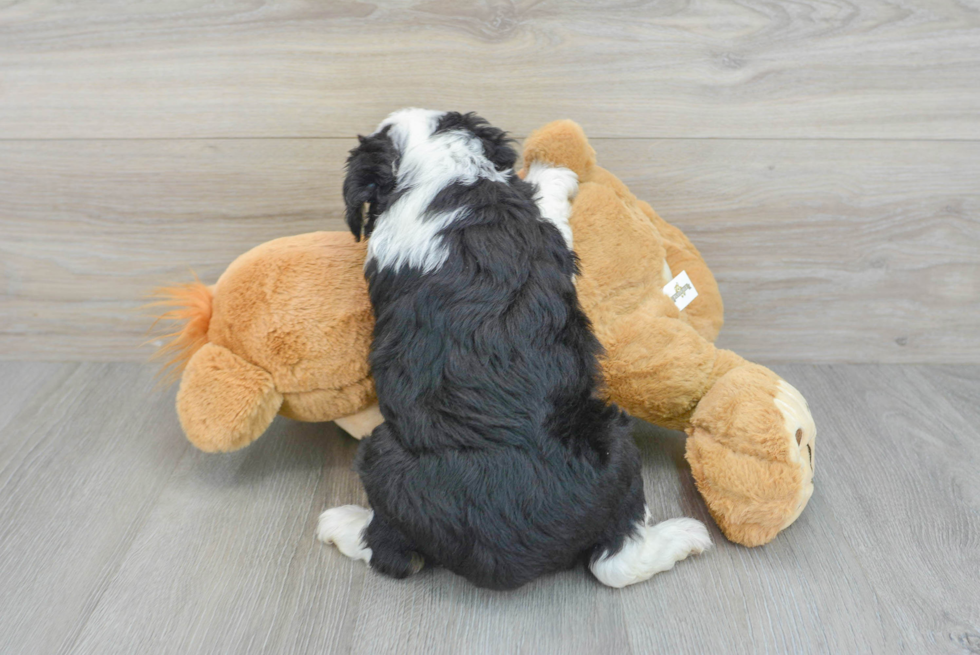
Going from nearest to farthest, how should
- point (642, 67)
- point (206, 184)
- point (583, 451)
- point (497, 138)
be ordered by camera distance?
point (583, 451), point (497, 138), point (642, 67), point (206, 184)

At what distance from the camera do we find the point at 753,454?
1203 mm

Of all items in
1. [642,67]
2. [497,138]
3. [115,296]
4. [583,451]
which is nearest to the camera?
[583,451]

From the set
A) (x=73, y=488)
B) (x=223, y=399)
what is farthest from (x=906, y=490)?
(x=73, y=488)

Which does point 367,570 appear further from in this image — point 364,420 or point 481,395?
point 481,395

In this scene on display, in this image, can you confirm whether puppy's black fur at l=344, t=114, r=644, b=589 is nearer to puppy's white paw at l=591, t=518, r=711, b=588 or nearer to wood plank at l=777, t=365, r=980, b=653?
puppy's white paw at l=591, t=518, r=711, b=588

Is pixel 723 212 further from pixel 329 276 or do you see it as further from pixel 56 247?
pixel 56 247

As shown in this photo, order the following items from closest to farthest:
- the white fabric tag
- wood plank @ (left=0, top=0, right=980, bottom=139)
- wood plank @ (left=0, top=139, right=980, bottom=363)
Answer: the white fabric tag, wood plank @ (left=0, top=0, right=980, bottom=139), wood plank @ (left=0, top=139, right=980, bottom=363)

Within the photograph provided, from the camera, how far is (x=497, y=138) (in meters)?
1.24

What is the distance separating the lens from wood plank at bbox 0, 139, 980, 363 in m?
1.66

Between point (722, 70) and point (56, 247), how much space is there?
65.2 inches

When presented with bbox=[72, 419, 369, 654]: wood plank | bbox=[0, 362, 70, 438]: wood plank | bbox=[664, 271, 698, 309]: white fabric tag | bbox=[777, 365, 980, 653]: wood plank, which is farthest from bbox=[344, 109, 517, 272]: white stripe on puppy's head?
bbox=[0, 362, 70, 438]: wood plank

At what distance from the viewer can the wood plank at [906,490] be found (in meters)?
1.13

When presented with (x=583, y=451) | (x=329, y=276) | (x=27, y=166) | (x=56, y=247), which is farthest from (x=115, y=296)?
(x=583, y=451)

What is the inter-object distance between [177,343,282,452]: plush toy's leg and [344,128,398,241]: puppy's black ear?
0.33 m
